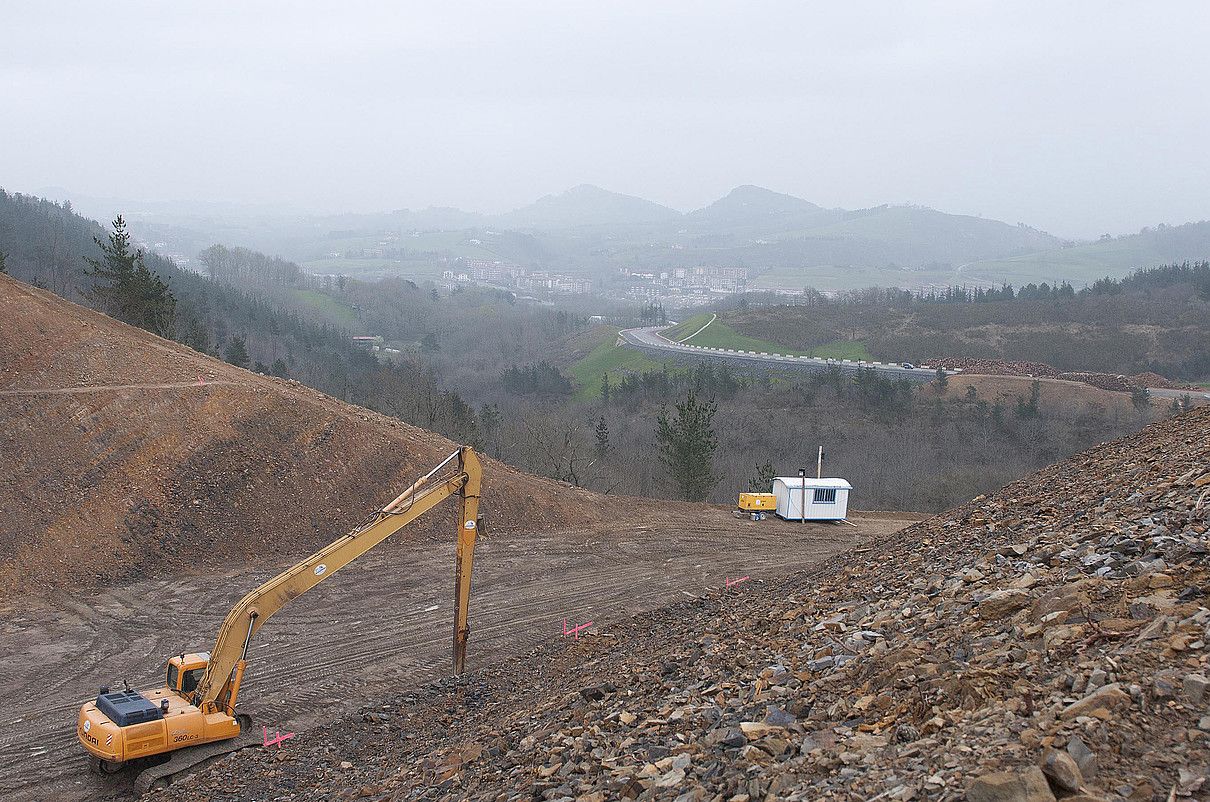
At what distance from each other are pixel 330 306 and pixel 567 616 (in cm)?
13079

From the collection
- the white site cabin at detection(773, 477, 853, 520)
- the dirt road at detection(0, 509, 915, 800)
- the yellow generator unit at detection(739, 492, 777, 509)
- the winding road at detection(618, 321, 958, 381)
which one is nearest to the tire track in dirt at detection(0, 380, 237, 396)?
the dirt road at detection(0, 509, 915, 800)

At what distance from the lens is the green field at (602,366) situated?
3631 inches

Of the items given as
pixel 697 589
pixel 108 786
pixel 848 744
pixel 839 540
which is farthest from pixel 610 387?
pixel 848 744

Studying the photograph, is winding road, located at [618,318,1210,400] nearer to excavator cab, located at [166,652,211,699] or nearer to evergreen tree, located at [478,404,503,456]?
evergreen tree, located at [478,404,503,456]

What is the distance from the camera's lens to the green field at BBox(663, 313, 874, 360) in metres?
96.8

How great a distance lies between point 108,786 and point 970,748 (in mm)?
12778

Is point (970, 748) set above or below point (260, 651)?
above

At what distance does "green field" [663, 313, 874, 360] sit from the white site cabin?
6464cm

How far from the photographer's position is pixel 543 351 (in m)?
121

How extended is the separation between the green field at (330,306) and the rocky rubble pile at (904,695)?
127 meters

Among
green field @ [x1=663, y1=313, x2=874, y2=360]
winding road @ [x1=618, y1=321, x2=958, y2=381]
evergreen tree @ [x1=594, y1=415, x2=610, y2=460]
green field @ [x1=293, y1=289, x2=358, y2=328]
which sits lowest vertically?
evergreen tree @ [x1=594, y1=415, x2=610, y2=460]

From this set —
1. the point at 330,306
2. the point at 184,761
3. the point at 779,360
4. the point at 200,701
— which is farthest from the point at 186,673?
the point at 330,306

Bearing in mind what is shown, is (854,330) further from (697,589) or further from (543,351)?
(697,589)

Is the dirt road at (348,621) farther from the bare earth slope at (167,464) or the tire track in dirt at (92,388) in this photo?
the tire track in dirt at (92,388)
